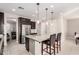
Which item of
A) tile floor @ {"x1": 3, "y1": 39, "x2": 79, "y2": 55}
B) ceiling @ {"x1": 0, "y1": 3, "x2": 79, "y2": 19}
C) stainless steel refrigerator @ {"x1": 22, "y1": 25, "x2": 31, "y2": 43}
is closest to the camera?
tile floor @ {"x1": 3, "y1": 39, "x2": 79, "y2": 55}

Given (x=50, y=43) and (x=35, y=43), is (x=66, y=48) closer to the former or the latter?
(x=50, y=43)

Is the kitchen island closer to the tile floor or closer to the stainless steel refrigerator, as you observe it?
the stainless steel refrigerator

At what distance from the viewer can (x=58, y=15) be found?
8.89 feet

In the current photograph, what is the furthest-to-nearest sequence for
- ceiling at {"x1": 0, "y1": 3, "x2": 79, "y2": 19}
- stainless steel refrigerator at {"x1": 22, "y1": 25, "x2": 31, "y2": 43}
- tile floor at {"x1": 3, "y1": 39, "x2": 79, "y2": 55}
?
stainless steel refrigerator at {"x1": 22, "y1": 25, "x2": 31, "y2": 43}
ceiling at {"x1": 0, "y1": 3, "x2": 79, "y2": 19}
tile floor at {"x1": 3, "y1": 39, "x2": 79, "y2": 55}

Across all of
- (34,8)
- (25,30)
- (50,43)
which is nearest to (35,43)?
(50,43)

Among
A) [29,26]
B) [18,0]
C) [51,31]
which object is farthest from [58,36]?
[18,0]

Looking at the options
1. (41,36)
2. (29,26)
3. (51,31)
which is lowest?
(41,36)

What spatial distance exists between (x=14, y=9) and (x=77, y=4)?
7.46 ft

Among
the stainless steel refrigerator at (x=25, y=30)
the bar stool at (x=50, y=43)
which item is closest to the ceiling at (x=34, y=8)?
the stainless steel refrigerator at (x=25, y=30)

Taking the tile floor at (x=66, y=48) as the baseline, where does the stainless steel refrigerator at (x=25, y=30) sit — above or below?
above

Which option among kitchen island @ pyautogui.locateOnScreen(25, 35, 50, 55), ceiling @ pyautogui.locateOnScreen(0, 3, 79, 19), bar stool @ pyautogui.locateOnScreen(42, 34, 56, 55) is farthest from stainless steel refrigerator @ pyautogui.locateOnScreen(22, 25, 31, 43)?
bar stool @ pyautogui.locateOnScreen(42, 34, 56, 55)

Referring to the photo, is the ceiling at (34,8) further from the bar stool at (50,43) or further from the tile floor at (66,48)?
the tile floor at (66,48)

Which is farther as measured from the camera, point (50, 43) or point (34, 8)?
point (34, 8)
